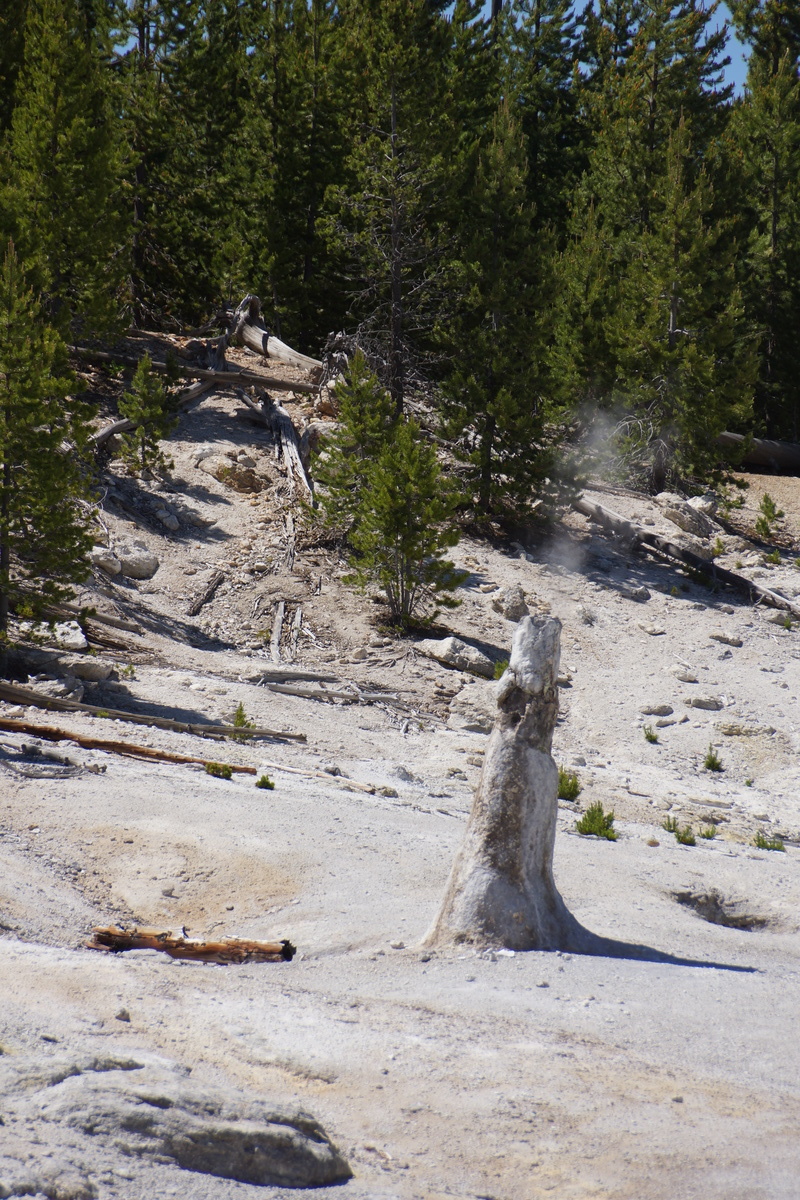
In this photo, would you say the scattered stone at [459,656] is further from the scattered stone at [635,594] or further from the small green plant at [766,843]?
the small green plant at [766,843]

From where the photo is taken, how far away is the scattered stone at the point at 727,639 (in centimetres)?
1986

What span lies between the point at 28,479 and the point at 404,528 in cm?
687

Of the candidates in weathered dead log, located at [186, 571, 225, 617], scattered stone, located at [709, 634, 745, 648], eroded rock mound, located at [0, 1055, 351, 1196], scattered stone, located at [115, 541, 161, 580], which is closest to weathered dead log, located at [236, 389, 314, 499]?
weathered dead log, located at [186, 571, 225, 617]

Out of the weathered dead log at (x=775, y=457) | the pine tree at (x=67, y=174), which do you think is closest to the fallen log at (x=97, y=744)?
the pine tree at (x=67, y=174)

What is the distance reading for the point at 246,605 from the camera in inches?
720

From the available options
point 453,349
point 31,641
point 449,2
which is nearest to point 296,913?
point 31,641

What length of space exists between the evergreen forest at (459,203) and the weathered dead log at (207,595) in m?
3.86

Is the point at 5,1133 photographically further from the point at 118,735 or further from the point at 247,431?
the point at 247,431

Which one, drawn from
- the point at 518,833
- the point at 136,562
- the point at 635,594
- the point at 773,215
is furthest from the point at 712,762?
the point at 773,215

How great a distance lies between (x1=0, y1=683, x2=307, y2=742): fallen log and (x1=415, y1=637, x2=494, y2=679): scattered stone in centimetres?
521

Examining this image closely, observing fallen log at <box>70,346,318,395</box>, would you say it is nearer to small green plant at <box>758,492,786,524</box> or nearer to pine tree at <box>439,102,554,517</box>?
pine tree at <box>439,102,554,517</box>

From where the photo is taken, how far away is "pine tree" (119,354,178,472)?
68.2ft

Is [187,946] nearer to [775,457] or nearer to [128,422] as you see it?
[128,422]

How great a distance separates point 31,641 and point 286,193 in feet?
60.4
